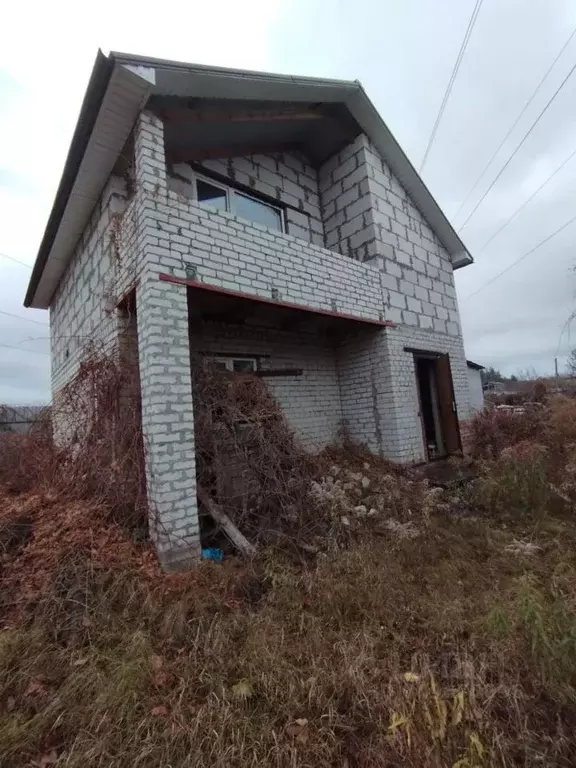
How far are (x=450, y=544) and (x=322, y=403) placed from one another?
12.0ft

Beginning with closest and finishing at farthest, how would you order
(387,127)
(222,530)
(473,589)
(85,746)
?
(85,746), (473,589), (222,530), (387,127)

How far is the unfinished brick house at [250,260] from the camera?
3992 mm

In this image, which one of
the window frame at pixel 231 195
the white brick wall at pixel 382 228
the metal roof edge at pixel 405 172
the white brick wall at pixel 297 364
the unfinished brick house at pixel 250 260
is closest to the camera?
the unfinished brick house at pixel 250 260

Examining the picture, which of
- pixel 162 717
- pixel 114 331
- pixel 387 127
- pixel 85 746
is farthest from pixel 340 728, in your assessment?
pixel 387 127

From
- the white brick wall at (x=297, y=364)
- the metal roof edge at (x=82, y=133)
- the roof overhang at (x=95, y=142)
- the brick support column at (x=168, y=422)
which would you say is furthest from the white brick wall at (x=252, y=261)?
the white brick wall at (x=297, y=364)

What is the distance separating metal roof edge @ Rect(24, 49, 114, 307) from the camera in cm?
378

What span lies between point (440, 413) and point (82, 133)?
25.9 ft

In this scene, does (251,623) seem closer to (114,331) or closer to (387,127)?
(114,331)

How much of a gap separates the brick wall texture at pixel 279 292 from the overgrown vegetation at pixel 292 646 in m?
0.87

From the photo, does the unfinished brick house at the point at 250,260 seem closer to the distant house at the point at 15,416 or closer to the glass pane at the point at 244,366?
the glass pane at the point at 244,366

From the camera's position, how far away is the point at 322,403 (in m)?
7.34

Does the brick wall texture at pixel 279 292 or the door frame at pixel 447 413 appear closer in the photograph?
the brick wall texture at pixel 279 292

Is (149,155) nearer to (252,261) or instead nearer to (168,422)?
(252,261)

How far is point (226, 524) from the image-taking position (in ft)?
13.5
